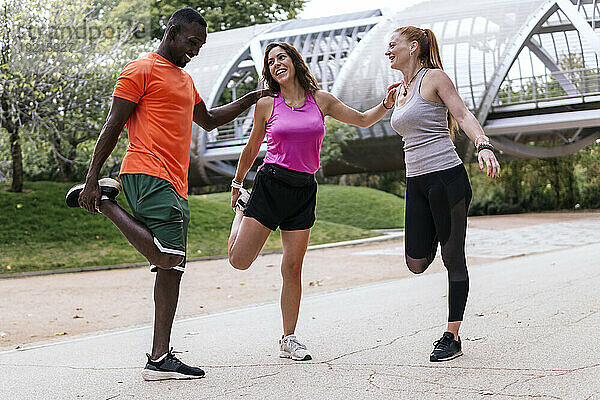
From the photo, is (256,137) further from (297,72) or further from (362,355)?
(362,355)

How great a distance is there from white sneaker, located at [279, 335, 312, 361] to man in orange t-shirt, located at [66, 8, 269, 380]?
2.23 ft

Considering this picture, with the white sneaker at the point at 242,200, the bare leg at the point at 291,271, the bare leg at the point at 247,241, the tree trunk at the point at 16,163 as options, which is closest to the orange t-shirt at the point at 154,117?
the bare leg at the point at 247,241

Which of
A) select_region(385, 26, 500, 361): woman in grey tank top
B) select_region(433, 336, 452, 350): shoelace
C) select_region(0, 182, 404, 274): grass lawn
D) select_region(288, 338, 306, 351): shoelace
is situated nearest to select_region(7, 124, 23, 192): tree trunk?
select_region(0, 182, 404, 274): grass lawn

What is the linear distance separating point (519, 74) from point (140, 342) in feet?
109

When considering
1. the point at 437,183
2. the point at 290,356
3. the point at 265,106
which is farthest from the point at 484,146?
the point at 290,356

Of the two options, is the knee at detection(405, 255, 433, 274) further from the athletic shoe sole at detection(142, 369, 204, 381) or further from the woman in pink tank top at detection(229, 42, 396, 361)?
the athletic shoe sole at detection(142, 369, 204, 381)

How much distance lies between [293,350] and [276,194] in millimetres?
1043

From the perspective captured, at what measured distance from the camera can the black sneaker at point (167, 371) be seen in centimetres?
426

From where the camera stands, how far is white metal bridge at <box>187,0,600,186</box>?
33.6 m

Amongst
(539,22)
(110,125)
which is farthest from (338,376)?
(539,22)

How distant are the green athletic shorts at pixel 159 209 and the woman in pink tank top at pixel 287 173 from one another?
0.60m

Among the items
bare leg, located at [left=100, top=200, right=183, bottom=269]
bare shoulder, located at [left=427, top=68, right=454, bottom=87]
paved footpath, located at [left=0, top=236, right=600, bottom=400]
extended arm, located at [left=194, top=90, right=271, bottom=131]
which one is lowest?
paved footpath, located at [left=0, top=236, right=600, bottom=400]

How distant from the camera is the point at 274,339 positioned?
5.80 m

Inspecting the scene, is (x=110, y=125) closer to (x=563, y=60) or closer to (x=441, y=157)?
(x=441, y=157)
